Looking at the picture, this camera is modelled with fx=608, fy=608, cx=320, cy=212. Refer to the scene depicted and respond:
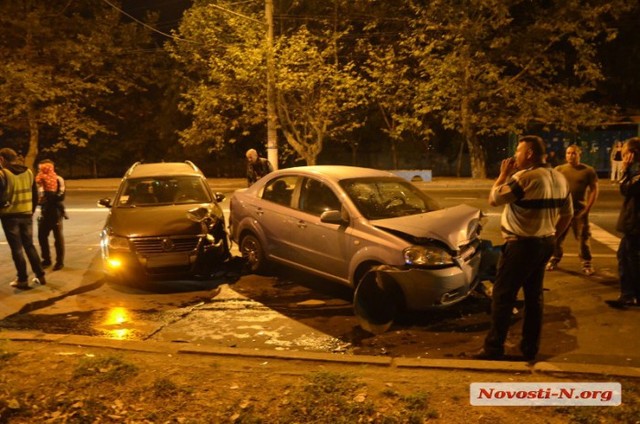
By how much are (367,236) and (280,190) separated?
215cm

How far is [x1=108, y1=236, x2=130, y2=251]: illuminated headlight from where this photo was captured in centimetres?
791

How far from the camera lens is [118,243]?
7969 millimetres

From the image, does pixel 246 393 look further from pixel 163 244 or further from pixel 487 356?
pixel 163 244

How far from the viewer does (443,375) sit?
4.66 m

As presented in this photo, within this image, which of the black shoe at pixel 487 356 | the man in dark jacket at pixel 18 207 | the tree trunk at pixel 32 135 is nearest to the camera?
the black shoe at pixel 487 356

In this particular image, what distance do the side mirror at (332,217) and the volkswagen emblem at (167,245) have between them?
88.4 inches

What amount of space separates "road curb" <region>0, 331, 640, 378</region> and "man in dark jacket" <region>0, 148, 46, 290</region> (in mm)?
2027

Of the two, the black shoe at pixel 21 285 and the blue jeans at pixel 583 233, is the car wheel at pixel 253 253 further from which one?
the blue jeans at pixel 583 233

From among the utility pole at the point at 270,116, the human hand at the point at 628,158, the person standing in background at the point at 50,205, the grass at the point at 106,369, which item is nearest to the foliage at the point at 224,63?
the utility pole at the point at 270,116

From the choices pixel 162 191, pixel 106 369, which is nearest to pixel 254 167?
pixel 162 191

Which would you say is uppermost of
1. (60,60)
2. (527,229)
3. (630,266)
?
(60,60)

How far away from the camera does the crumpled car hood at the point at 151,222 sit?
26.2 feet

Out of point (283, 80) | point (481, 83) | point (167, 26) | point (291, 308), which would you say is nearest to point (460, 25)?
point (481, 83)

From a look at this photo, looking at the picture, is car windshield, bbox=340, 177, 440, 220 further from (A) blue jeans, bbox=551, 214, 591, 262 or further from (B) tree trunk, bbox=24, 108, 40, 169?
(B) tree trunk, bbox=24, 108, 40, 169
